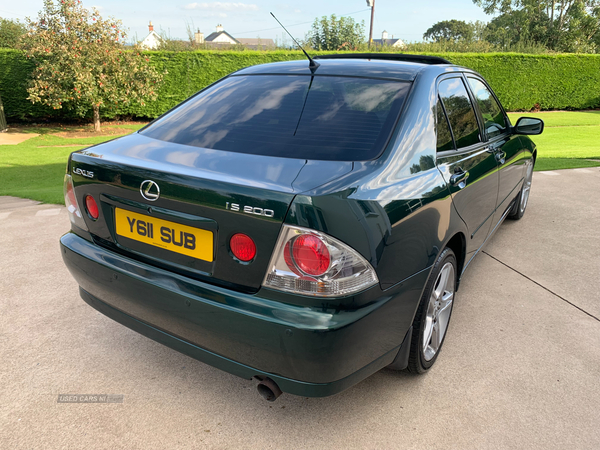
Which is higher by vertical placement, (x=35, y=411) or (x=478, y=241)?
(x=478, y=241)

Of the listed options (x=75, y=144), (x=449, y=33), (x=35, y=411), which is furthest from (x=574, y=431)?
(x=449, y=33)

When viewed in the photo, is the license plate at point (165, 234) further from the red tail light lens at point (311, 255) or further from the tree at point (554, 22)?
the tree at point (554, 22)

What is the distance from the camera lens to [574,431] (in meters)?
2.00

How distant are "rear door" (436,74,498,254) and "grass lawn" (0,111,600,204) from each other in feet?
15.5

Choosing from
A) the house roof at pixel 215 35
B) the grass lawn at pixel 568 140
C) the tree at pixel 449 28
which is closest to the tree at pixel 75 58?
the grass lawn at pixel 568 140

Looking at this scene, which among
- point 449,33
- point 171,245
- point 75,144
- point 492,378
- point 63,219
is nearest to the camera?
point 171,245

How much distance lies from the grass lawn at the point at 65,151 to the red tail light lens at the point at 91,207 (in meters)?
3.85

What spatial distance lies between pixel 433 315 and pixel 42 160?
10.8 m

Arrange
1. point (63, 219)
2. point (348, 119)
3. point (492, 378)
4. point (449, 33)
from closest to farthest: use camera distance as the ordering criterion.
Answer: point (348, 119)
point (492, 378)
point (63, 219)
point (449, 33)

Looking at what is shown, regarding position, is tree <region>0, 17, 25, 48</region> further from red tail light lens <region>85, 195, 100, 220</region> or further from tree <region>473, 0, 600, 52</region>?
red tail light lens <region>85, 195, 100, 220</region>

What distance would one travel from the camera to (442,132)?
237 cm

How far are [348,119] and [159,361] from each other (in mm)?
1606

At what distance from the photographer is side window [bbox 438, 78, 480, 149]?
8.38 feet

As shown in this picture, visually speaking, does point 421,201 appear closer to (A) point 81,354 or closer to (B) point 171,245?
(B) point 171,245
